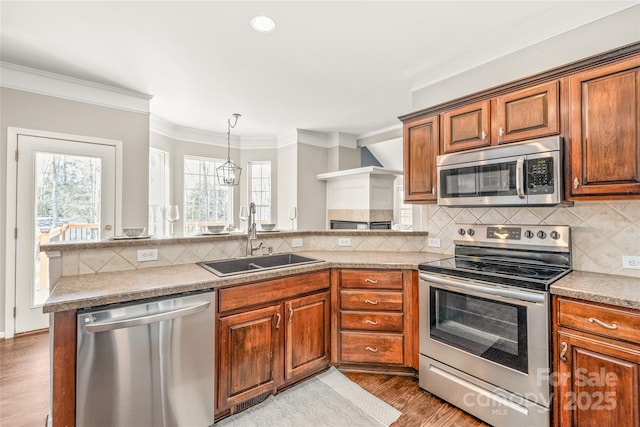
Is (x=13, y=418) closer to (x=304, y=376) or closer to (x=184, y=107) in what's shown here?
(x=304, y=376)

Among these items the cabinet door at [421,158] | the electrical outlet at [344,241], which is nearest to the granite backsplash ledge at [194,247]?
the electrical outlet at [344,241]

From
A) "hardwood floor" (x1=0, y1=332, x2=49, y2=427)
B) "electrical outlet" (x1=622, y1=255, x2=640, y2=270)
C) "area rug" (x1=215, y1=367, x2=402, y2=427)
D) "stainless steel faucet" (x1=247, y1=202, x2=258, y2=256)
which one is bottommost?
"area rug" (x1=215, y1=367, x2=402, y2=427)

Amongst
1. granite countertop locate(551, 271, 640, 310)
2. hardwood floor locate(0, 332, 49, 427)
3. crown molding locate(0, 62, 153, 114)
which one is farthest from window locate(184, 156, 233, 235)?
granite countertop locate(551, 271, 640, 310)

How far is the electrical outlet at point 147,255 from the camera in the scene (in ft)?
6.95

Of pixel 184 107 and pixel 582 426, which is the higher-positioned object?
pixel 184 107

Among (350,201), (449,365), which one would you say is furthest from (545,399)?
(350,201)

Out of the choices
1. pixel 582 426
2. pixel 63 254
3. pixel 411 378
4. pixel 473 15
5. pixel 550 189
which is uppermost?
pixel 473 15

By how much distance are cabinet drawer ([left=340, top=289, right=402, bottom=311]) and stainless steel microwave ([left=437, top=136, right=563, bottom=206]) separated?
0.88m

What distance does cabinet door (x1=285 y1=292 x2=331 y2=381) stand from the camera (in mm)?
2125

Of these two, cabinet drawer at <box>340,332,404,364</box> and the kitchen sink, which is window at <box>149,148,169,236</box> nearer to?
the kitchen sink

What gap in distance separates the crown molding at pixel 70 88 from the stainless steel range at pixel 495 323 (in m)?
3.87

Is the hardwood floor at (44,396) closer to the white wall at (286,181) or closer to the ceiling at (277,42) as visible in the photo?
the ceiling at (277,42)

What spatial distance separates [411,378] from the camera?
2.34 metres

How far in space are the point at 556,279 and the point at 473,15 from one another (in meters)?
1.93
